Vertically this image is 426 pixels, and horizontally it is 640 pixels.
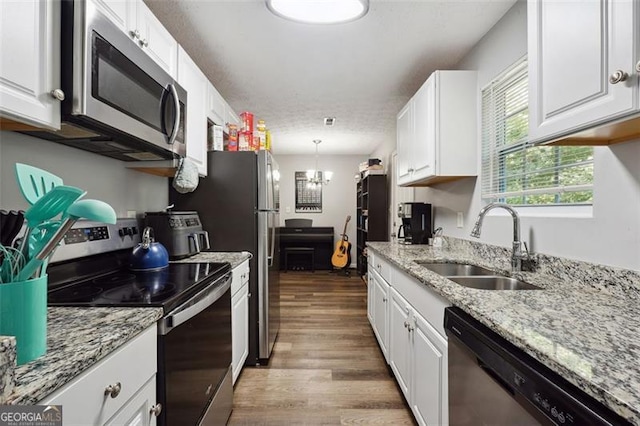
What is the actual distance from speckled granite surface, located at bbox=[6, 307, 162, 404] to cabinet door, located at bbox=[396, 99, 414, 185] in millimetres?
2357

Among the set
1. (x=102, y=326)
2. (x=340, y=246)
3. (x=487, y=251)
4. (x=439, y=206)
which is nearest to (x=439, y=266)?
(x=487, y=251)

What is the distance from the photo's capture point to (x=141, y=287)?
3.98 feet

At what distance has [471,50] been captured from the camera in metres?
2.22

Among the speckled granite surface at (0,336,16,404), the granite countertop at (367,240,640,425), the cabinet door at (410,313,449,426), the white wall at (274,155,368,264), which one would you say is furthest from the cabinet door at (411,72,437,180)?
the white wall at (274,155,368,264)

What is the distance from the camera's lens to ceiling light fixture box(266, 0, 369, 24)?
1.52 meters

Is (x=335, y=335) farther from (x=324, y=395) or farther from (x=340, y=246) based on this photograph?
(x=340, y=246)

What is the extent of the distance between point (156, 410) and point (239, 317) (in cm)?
107

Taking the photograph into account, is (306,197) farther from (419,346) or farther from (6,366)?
(6,366)

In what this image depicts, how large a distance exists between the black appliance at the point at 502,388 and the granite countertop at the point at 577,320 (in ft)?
0.13

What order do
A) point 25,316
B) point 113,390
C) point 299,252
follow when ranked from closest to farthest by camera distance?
point 25,316
point 113,390
point 299,252

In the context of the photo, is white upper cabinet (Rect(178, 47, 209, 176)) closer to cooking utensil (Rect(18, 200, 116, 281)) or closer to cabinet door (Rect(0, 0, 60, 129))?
cabinet door (Rect(0, 0, 60, 129))

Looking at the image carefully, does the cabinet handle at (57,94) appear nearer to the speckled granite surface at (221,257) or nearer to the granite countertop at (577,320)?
the speckled granite surface at (221,257)

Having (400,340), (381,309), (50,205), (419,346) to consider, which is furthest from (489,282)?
(50,205)

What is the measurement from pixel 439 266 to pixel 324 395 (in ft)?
3.66
